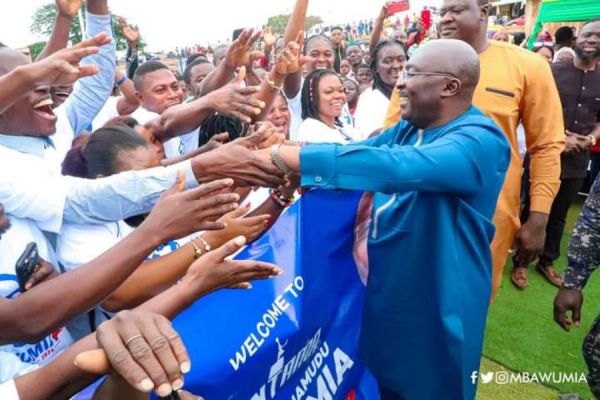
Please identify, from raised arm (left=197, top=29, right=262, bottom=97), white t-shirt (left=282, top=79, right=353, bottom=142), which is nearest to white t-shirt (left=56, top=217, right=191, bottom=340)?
raised arm (left=197, top=29, right=262, bottom=97)

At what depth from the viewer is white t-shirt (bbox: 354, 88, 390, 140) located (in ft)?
13.1

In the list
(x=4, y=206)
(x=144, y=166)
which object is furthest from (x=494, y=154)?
(x=4, y=206)

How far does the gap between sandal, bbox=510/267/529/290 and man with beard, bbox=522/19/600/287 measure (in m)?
0.33

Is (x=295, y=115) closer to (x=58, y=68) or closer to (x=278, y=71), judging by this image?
(x=278, y=71)

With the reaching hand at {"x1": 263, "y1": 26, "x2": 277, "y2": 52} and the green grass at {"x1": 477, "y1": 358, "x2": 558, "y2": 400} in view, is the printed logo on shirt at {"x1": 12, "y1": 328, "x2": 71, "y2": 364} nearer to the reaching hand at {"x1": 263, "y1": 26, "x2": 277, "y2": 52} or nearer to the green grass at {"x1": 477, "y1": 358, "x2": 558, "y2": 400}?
the green grass at {"x1": 477, "y1": 358, "x2": 558, "y2": 400}

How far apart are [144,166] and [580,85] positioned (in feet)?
14.5

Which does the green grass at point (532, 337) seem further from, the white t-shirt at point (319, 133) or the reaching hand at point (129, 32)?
the reaching hand at point (129, 32)

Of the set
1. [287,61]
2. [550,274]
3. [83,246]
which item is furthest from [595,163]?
[83,246]

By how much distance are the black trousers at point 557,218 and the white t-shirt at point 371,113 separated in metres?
1.78

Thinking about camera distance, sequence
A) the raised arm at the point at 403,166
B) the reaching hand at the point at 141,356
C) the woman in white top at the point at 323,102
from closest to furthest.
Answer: the reaching hand at the point at 141,356
the raised arm at the point at 403,166
the woman in white top at the point at 323,102

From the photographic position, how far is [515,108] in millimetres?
2623

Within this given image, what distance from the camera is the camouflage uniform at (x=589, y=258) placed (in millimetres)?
2256

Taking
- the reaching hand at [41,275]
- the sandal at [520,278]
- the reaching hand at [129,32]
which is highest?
the reaching hand at [129,32]

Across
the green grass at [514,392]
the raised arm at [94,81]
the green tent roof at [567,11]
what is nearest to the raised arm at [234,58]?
the raised arm at [94,81]
